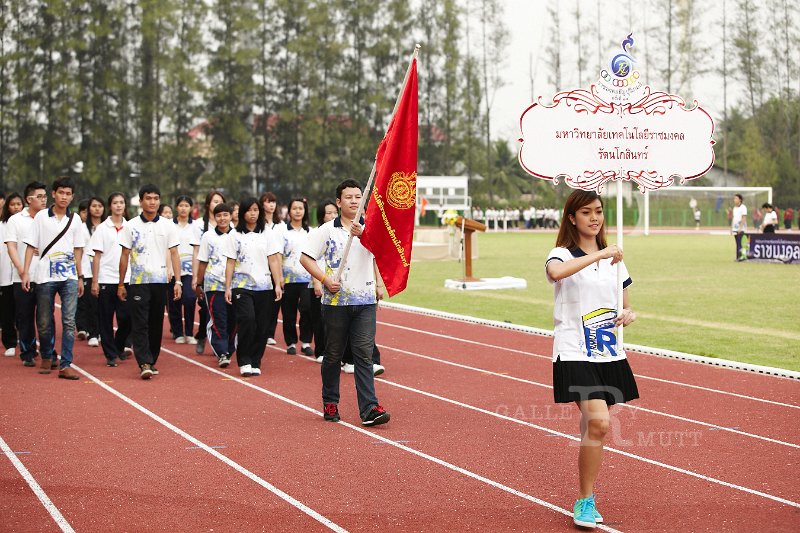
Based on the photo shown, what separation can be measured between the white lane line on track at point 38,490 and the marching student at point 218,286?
4.09 metres

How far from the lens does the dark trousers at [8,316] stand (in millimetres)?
12328

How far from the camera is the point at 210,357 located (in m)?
12.1

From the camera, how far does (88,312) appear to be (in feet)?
44.3

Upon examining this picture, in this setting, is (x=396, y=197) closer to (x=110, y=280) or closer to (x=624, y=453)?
(x=624, y=453)

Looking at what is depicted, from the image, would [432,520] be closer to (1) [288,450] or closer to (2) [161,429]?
(1) [288,450]

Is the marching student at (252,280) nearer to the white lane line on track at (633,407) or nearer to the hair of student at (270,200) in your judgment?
the hair of student at (270,200)

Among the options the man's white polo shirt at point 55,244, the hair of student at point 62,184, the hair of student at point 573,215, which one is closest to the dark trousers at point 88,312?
the man's white polo shirt at point 55,244

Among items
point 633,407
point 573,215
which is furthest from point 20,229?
point 573,215

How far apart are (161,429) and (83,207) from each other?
700 centimetres

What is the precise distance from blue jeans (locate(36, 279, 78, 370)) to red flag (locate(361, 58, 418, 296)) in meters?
3.79

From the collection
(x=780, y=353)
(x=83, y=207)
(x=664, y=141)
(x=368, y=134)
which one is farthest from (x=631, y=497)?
(x=368, y=134)

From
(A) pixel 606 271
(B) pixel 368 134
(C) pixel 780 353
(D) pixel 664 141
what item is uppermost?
(B) pixel 368 134

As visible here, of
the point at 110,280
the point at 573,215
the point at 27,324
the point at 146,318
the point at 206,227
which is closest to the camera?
the point at 573,215

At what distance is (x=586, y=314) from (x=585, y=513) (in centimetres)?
102
